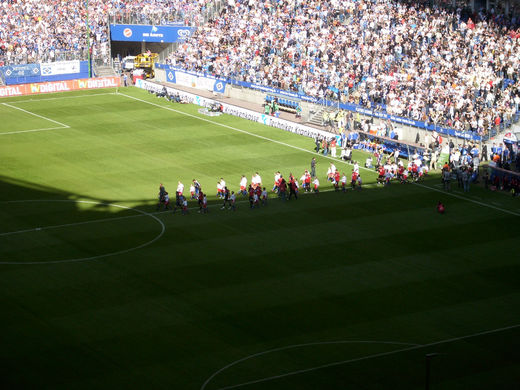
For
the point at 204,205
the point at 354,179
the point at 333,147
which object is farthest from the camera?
the point at 333,147

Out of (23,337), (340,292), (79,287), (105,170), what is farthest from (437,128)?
(23,337)

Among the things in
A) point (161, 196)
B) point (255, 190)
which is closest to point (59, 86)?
point (161, 196)

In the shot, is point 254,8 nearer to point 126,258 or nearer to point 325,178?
point 325,178

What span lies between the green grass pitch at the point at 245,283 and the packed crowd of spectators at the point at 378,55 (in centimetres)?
1080

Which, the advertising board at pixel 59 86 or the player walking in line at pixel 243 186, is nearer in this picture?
the player walking in line at pixel 243 186

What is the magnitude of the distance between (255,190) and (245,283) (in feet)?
38.5

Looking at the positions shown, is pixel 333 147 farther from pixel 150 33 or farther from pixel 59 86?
pixel 150 33

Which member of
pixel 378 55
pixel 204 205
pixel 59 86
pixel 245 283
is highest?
pixel 378 55

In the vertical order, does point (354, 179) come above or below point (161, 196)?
below

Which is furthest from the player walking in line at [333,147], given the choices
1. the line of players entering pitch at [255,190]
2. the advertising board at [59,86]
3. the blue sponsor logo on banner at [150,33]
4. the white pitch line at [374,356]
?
the blue sponsor logo on banner at [150,33]

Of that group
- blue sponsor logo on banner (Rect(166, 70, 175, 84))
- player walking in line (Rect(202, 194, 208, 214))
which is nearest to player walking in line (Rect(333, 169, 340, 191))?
player walking in line (Rect(202, 194, 208, 214))

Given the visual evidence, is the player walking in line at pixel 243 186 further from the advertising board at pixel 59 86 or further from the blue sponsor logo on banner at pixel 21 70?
the blue sponsor logo on banner at pixel 21 70

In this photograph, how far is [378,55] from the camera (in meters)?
70.9

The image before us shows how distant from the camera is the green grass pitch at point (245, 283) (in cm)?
2773
